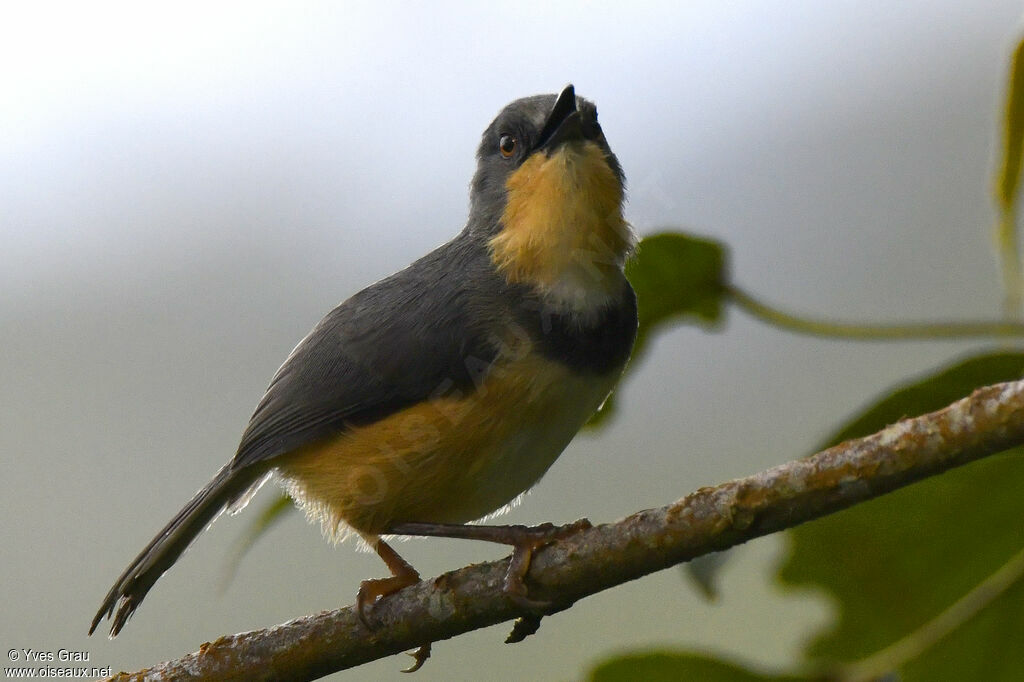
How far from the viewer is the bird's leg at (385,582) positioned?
102 inches

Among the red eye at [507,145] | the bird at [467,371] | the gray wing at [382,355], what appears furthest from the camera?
the red eye at [507,145]

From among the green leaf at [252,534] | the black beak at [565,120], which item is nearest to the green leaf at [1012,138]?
the black beak at [565,120]

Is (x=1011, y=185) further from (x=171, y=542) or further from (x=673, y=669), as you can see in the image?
(x=171, y=542)

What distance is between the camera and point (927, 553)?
256cm

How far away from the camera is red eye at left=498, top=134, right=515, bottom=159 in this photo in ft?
11.2

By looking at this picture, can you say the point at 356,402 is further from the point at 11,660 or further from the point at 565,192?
the point at 11,660

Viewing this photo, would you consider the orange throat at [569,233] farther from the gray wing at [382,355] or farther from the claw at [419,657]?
the claw at [419,657]

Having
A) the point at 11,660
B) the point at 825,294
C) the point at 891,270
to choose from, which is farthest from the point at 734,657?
the point at 825,294

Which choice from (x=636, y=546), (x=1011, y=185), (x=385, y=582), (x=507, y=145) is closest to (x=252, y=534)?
(x=385, y=582)

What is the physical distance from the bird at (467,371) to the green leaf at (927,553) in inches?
30.5

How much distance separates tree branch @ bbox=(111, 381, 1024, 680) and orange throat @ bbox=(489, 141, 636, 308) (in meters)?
0.91

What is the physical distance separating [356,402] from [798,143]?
14586 millimetres

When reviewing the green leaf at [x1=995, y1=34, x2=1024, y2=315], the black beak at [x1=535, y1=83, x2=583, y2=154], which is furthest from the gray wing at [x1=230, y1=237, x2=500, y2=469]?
the green leaf at [x1=995, y1=34, x2=1024, y2=315]

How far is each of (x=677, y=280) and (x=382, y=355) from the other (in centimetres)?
92
